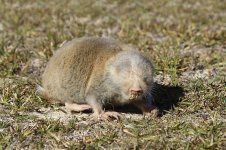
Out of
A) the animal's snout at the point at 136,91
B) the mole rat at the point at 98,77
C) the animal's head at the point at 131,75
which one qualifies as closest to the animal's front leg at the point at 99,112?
the mole rat at the point at 98,77

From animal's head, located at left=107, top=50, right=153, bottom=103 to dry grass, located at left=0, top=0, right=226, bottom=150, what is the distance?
0.23 m

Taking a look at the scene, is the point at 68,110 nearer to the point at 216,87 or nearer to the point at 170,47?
the point at 216,87

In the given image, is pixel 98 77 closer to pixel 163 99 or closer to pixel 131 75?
pixel 131 75

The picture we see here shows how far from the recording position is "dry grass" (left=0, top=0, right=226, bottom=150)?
3.84 m

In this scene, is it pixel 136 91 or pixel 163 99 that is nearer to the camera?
pixel 136 91

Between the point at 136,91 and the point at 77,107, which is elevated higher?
the point at 136,91

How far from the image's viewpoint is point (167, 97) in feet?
15.8

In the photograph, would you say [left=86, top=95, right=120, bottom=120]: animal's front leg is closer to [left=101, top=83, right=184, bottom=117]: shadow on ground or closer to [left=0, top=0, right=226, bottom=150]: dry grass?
[left=0, top=0, right=226, bottom=150]: dry grass

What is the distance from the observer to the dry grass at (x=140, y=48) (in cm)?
384

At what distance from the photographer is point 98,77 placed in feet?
14.3

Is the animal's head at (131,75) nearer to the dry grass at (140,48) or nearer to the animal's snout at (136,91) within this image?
the animal's snout at (136,91)

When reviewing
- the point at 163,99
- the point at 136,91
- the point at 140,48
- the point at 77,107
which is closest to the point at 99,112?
the point at 77,107

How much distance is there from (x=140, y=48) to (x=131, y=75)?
231 centimetres

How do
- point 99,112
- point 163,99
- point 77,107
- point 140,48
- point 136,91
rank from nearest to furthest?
1. point 136,91
2. point 99,112
3. point 77,107
4. point 163,99
5. point 140,48
